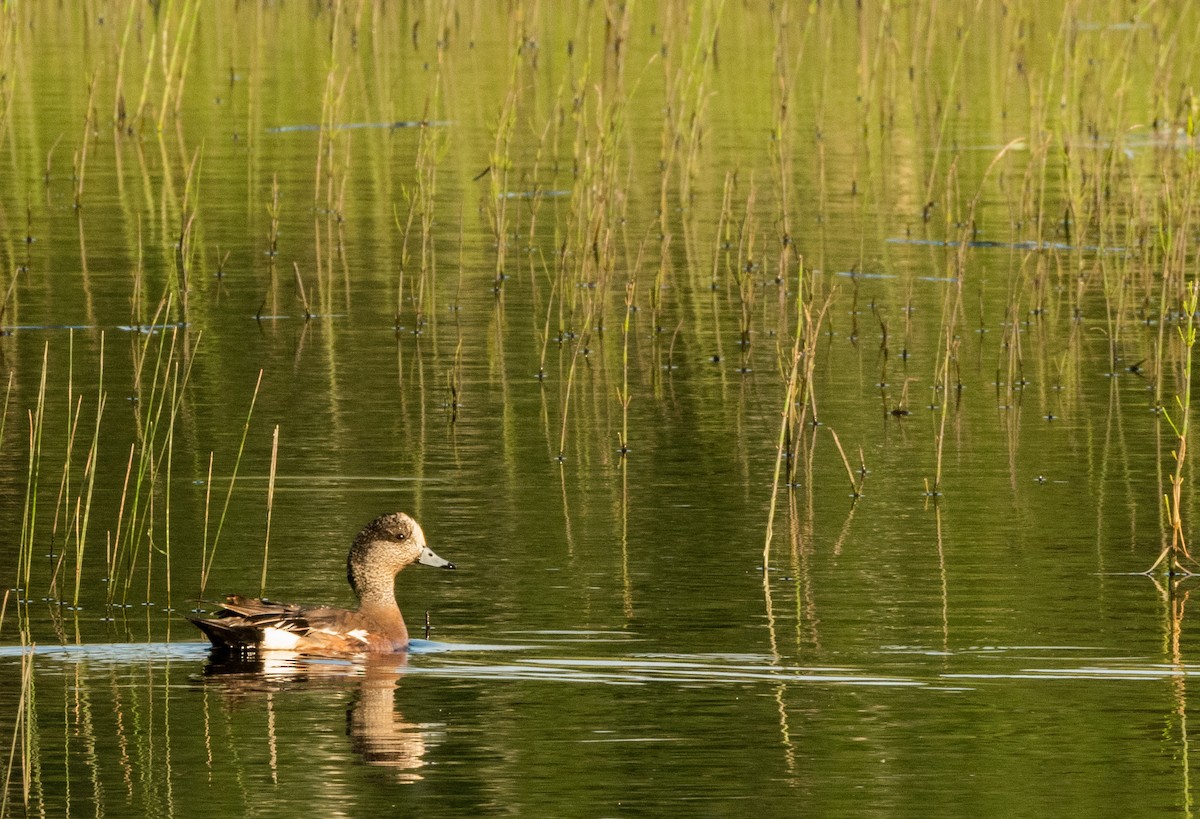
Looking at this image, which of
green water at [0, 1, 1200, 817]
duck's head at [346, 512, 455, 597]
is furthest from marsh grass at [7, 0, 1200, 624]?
duck's head at [346, 512, 455, 597]

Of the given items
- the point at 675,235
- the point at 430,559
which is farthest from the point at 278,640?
the point at 675,235

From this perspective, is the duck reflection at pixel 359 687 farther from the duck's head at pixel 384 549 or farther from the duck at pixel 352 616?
the duck's head at pixel 384 549

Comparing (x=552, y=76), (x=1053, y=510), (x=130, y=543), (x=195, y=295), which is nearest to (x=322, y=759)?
(x=130, y=543)

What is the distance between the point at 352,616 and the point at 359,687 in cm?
55

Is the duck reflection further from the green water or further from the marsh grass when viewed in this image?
the marsh grass

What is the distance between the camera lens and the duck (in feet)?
28.2

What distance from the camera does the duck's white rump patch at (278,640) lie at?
342 inches

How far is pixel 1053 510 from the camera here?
11.5 m

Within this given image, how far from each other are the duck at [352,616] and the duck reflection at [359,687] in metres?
0.05

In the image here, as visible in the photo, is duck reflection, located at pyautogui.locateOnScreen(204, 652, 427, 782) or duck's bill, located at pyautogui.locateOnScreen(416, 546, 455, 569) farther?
duck's bill, located at pyautogui.locateOnScreen(416, 546, 455, 569)

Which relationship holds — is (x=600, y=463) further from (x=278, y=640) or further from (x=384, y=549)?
(x=278, y=640)

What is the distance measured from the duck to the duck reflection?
0.18 ft

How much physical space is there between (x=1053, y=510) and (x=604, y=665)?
142 inches

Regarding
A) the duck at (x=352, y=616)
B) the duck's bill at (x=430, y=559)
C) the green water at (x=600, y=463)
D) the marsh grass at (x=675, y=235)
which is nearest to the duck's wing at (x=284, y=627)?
the duck at (x=352, y=616)
